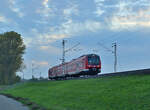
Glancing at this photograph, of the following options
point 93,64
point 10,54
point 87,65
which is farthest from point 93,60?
point 10,54

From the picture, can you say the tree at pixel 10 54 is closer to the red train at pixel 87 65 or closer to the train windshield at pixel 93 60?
the red train at pixel 87 65

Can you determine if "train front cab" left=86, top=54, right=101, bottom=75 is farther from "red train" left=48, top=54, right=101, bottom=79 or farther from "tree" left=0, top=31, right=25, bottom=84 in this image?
"tree" left=0, top=31, right=25, bottom=84

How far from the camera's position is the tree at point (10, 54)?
288ft

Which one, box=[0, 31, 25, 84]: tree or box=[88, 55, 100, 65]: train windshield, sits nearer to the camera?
box=[88, 55, 100, 65]: train windshield

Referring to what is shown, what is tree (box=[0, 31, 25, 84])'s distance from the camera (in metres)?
87.9

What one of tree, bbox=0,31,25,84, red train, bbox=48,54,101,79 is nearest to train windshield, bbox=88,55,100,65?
red train, bbox=48,54,101,79

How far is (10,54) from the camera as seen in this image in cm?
8738

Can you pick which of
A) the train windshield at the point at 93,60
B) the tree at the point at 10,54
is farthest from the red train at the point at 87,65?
the tree at the point at 10,54

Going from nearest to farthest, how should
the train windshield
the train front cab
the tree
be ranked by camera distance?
the train front cab → the train windshield → the tree

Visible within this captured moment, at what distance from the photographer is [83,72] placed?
158 ft

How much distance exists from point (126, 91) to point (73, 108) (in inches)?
175

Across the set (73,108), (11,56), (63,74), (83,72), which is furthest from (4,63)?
(73,108)

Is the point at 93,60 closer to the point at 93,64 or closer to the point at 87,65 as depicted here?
the point at 93,64

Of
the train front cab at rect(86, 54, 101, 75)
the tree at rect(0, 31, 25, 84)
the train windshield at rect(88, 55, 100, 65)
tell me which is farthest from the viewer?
the tree at rect(0, 31, 25, 84)
